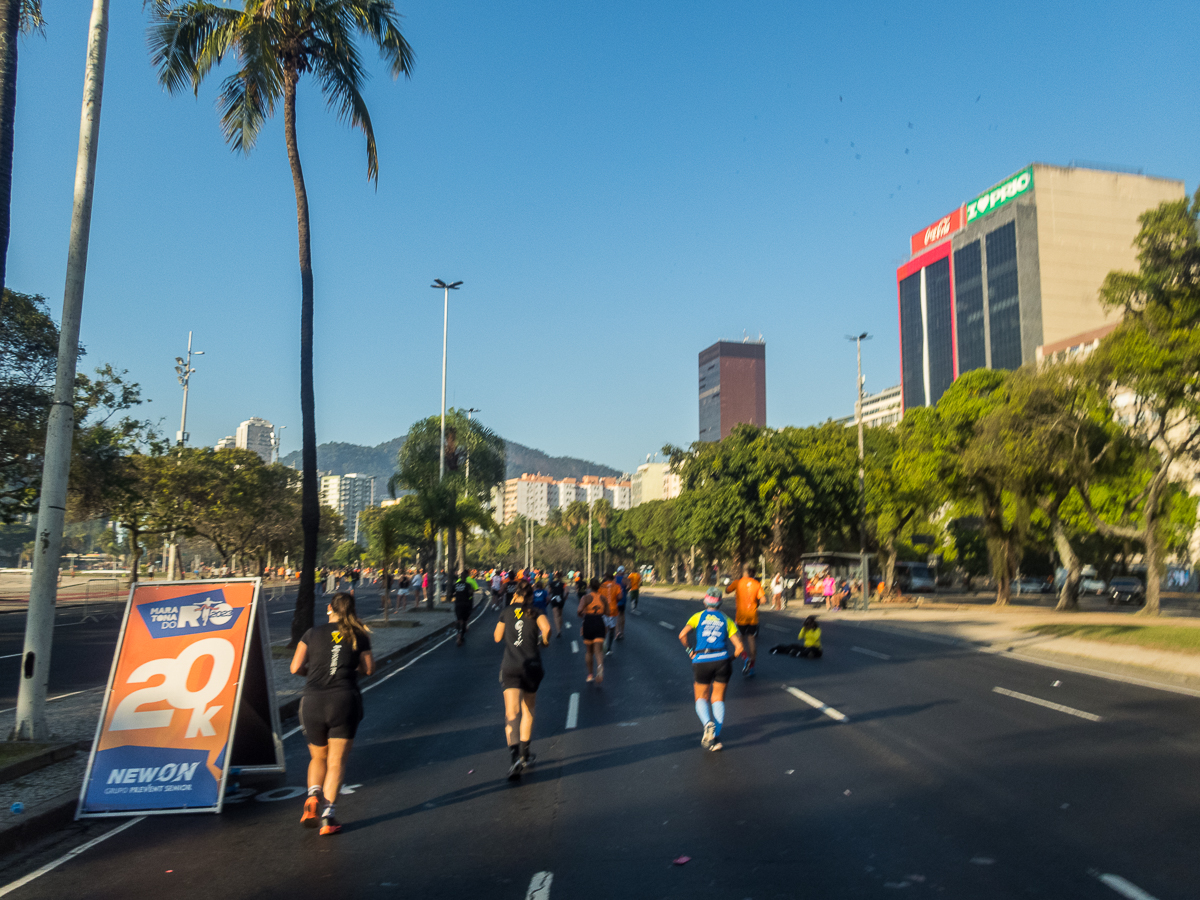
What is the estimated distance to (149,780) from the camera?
7188mm

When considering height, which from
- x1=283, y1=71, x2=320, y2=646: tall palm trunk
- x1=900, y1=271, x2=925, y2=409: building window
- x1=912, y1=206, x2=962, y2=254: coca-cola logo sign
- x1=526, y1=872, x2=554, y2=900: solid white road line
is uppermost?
x1=912, y1=206, x2=962, y2=254: coca-cola logo sign

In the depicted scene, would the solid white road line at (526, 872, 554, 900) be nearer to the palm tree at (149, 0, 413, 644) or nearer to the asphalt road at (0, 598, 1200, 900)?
the asphalt road at (0, 598, 1200, 900)

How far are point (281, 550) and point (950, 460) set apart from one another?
46161 millimetres

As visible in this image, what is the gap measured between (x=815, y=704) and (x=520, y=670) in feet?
18.0

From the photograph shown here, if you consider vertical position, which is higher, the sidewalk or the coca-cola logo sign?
the coca-cola logo sign

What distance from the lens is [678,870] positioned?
18.3ft


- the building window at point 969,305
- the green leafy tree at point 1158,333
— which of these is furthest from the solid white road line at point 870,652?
the building window at point 969,305

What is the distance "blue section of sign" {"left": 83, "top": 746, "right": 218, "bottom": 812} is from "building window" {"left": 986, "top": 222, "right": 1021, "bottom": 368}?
5341 inches

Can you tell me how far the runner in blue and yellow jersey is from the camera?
939 centimetres

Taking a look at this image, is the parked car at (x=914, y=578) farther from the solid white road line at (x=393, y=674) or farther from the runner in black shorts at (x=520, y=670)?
the runner in black shorts at (x=520, y=670)

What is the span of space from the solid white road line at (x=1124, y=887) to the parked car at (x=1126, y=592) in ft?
→ 161

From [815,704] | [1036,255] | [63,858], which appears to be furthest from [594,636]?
[1036,255]

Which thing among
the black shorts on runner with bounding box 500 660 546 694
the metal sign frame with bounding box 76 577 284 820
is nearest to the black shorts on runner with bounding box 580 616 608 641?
the black shorts on runner with bounding box 500 660 546 694

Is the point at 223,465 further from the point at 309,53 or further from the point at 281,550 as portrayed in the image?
the point at 309,53
